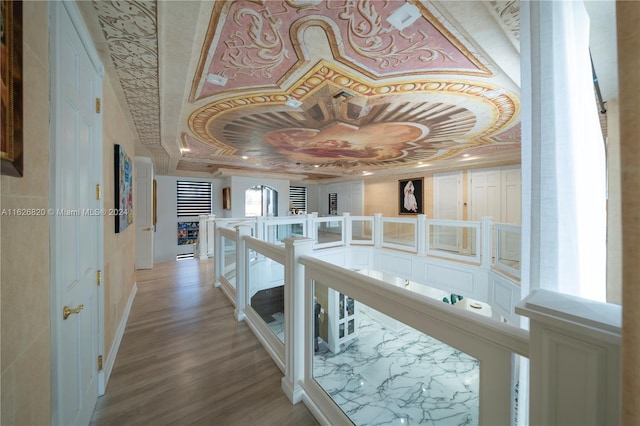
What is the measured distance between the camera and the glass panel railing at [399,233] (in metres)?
5.85

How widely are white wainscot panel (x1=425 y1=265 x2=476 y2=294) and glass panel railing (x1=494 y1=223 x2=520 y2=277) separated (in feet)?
2.12

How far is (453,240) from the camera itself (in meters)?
5.40

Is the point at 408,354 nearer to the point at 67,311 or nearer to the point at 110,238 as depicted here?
the point at 67,311

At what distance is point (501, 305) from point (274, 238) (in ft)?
15.0

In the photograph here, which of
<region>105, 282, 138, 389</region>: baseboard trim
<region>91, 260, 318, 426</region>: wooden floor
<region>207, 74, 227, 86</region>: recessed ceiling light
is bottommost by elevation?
<region>91, 260, 318, 426</region>: wooden floor

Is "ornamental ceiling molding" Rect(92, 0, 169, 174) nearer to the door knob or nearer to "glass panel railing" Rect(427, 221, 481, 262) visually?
the door knob

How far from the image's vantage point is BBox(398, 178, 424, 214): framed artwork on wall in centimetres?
781

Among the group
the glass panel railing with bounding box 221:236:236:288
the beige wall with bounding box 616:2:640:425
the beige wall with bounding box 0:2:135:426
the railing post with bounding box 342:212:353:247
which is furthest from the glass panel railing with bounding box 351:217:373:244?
the beige wall with bounding box 616:2:640:425

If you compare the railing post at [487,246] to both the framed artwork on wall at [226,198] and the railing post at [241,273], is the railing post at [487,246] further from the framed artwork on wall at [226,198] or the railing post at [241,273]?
the framed artwork on wall at [226,198]

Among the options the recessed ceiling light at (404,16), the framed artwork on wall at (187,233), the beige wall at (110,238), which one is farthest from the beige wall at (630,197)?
the framed artwork on wall at (187,233)

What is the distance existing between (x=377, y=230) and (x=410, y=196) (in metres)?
2.34

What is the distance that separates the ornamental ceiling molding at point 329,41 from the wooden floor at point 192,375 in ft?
8.27

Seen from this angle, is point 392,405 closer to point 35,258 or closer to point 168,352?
point 35,258

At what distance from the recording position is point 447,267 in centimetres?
510
